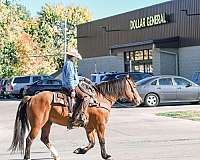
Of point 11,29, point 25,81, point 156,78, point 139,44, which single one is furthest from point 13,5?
point 156,78

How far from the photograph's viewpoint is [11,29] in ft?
149

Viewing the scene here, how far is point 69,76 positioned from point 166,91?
57.0 feet

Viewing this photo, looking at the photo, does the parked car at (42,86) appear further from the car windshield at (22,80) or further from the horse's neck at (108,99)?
the horse's neck at (108,99)

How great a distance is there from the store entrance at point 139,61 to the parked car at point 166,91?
56.2 ft

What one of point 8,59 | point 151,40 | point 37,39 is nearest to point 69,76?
point 151,40

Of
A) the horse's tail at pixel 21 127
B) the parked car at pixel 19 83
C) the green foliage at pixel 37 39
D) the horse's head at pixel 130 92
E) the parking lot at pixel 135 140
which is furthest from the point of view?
the green foliage at pixel 37 39

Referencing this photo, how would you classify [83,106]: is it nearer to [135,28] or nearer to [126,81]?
[126,81]

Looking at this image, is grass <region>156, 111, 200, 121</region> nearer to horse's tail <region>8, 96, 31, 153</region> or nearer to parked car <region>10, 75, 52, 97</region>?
horse's tail <region>8, 96, 31, 153</region>

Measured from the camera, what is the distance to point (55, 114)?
10.4 metres

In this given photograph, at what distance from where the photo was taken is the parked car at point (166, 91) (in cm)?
2695

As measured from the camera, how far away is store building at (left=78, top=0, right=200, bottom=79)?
3988 centimetres

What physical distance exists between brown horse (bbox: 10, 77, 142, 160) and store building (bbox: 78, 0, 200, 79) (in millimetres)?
28665

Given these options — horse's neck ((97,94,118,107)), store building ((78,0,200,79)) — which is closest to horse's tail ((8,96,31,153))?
horse's neck ((97,94,118,107))

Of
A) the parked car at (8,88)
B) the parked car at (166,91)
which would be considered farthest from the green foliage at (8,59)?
the parked car at (166,91)
